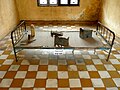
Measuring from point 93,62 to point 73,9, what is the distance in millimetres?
3656

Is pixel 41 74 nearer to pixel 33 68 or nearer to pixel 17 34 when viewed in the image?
pixel 33 68

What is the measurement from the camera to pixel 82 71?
2.83 m

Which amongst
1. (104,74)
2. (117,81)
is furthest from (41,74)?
(117,81)

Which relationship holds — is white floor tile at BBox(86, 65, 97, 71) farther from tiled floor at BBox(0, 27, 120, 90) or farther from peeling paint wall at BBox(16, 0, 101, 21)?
peeling paint wall at BBox(16, 0, 101, 21)

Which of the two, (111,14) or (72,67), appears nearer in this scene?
(72,67)

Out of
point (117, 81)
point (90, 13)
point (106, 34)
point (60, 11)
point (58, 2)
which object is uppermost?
point (58, 2)

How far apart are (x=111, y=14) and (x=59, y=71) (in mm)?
3261

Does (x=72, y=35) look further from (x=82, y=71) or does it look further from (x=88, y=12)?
(x=88, y=12)

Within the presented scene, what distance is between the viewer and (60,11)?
6.37 meters

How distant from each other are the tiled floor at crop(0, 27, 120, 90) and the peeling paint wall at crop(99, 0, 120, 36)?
1.34 meters

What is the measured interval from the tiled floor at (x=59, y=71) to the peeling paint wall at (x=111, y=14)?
134 cm

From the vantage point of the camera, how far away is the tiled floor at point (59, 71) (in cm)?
242

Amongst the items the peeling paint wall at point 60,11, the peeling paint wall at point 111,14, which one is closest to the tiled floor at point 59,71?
the peeling paint wall at point 111,14

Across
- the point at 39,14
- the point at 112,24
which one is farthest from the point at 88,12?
the point at 39,14
